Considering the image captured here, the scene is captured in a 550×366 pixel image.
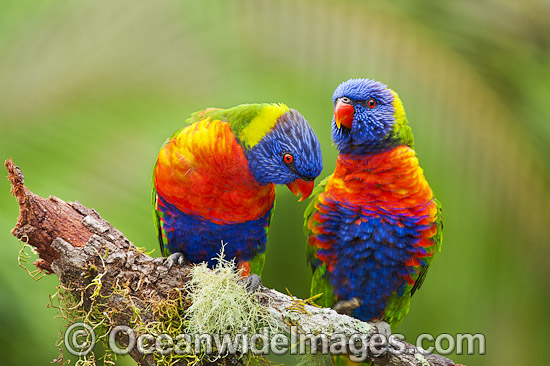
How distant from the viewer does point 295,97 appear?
3.03m

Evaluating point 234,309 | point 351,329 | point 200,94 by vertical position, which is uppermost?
point 200,94

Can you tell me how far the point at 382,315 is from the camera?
2562 mm

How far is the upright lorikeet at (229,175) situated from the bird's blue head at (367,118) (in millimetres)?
319

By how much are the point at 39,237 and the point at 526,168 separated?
282 centimetres

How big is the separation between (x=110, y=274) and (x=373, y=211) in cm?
131

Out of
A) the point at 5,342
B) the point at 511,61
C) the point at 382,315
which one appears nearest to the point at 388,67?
the point at 511,61

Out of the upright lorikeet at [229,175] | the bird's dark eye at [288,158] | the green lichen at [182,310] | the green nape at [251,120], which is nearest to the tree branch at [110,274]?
the green lichen at [182,310]

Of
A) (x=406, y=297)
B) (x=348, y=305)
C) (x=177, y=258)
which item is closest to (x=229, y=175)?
(x=177, y=258)

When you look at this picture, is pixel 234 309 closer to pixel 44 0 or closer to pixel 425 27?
pixel 425 27

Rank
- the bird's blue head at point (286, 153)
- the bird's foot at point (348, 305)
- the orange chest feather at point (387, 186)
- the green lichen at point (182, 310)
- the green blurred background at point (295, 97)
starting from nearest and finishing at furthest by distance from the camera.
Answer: the green lichen at point (182, 310) < the bird's blue head at point (286, 153) < the orange chest feather at point (387, 186) < the bird's foot at point (348, 305) < the green blurred background at point (295, 97)

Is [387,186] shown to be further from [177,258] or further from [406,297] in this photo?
[177,258]

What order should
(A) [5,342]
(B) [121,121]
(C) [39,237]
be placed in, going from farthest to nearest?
(B) [121,121] < (A) [5,342] < (C) [39,237]

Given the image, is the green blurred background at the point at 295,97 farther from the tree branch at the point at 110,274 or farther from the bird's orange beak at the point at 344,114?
the tree branch at the point at 110,274

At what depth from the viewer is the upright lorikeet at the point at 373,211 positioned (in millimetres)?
2393
